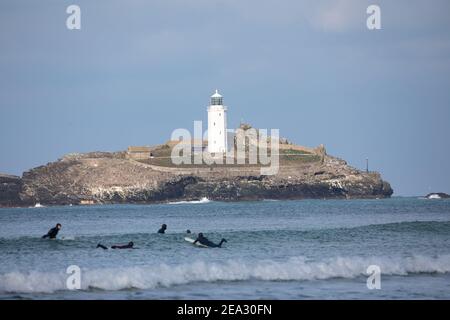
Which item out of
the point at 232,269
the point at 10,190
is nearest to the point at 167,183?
the point at 10,190

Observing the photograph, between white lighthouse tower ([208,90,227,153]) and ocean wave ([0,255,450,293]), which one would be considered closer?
ocean wave ([0,255,450,293])

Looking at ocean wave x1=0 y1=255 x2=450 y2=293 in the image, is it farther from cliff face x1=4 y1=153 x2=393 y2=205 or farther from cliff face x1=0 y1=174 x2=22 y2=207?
cliff face x1=0 y1=174 x2=22 y2=207

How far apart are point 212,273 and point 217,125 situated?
120 metres

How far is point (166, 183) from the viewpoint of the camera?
152 meters

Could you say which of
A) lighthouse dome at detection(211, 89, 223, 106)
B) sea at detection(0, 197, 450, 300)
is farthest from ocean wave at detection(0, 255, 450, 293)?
lighthouse dome at detection(211, 89, 223, 106)

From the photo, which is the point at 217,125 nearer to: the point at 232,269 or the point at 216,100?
the point at 216,100

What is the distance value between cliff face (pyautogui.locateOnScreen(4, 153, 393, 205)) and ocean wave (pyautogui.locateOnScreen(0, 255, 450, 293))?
120 metres

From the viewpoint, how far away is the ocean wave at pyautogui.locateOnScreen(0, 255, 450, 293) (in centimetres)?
2703

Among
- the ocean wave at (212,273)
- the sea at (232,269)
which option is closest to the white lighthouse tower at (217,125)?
Result: the sea at (232,269)

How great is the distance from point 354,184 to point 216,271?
131m

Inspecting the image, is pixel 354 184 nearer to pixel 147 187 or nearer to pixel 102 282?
pixel 147 187

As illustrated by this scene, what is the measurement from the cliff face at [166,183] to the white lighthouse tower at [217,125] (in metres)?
3.35

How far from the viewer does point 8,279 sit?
27.4 metres

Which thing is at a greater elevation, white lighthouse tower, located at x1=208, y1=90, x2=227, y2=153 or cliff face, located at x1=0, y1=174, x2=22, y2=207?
white lighthouse tower, located at x1=208, y1=90, x2=227, y2=153
